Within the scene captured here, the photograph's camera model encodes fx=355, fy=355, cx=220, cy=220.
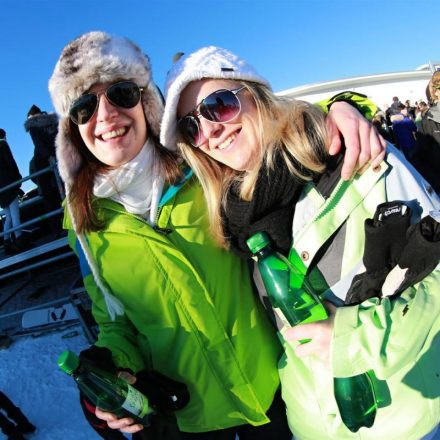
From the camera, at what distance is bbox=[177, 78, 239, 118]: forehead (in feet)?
5.02

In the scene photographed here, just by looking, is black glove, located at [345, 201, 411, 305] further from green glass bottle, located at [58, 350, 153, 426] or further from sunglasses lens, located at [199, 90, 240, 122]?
green glass bottle, located at [58, 350, 153, 426]

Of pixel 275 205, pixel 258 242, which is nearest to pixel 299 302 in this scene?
pixel 258 242

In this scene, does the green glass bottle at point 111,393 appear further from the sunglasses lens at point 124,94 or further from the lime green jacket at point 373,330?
the sunglasses lens at point 124,94

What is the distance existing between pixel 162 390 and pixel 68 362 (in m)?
0.47

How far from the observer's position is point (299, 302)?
4.44 ft

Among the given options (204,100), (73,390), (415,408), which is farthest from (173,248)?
(73,390)

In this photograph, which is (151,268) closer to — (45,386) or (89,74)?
(89,74)

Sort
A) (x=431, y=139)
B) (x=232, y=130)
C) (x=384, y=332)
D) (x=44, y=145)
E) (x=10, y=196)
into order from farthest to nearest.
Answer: (x=10, y=196), (x=44, y=145), (x=431, y=139), (x=232, y=130), (x=384, y=332)

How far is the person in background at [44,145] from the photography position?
18.2 ft

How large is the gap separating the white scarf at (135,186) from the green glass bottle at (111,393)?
2.28 ft

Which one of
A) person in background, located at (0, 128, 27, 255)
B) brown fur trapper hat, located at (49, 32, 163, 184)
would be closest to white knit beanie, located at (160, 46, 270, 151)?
brown fur trapper hat, located at (49, 32, 163, 184)

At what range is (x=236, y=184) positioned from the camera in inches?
61.5

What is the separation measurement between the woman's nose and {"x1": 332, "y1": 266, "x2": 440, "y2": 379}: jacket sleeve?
4.37ft

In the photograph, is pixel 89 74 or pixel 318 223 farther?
pixel 89 74
